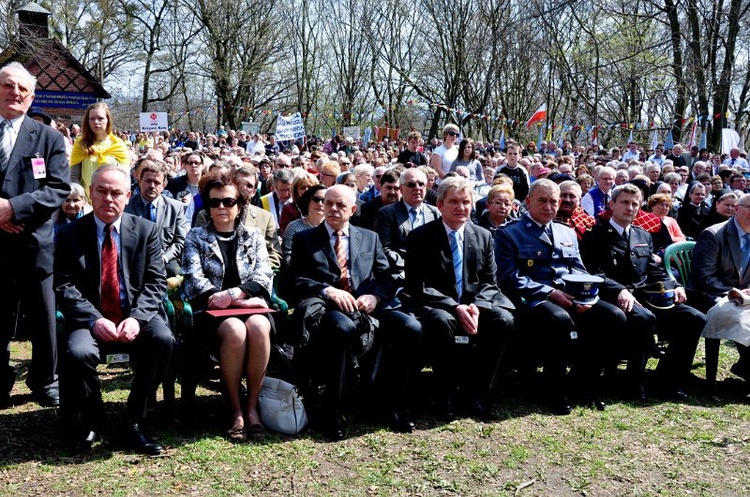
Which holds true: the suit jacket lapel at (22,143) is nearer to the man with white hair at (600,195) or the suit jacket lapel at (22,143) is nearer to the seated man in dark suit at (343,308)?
the seated man in dark suit at (343,308)

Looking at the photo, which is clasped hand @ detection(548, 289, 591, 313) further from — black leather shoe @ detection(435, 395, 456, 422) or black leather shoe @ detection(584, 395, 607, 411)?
black leather shoe @ detection(435, 395, 456, 422)

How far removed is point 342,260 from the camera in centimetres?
460

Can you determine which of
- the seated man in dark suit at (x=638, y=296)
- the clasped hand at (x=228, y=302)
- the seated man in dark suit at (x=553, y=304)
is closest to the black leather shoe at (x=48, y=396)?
the clasped hand at (x=228, y=302)

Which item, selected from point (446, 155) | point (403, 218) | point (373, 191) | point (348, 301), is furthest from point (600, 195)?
point (348, 301)

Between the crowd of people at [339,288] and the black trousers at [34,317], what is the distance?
0.01m

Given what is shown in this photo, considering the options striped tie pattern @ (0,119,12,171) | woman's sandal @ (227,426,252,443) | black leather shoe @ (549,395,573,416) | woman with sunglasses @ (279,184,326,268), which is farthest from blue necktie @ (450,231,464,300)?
striped tie pattern @ (0,119,12,171)

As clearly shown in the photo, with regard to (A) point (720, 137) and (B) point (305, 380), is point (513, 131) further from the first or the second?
(B) point (305, 380)

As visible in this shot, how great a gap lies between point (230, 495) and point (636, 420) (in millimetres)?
2800

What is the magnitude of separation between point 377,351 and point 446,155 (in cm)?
555

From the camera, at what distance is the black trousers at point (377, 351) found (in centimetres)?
416

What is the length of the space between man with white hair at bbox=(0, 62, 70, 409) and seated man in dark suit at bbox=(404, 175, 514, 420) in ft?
7.61

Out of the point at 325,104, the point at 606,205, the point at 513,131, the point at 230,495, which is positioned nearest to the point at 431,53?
the point at 513,131

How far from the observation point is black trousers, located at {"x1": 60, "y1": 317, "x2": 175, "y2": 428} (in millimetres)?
3639

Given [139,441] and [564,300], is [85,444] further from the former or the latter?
[564,300]
